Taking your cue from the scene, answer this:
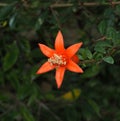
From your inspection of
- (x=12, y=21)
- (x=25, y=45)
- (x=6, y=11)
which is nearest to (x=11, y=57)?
(x=25, y=45)

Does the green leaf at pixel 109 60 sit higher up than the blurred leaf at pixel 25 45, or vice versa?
the green leaf at pixel 109 60

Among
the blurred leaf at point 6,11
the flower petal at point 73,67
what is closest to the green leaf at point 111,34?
the flower petal at point 73,67

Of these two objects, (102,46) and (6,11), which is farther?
(6,11)

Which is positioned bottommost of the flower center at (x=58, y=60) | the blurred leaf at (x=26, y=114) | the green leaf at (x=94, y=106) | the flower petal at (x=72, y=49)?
the green leaf at (x=94, y=106)

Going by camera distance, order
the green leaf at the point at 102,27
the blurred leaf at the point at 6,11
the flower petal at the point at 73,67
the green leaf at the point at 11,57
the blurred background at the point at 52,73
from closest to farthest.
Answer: the flower petal at the point at 73,67
the green leaf at the point at 102,27
the blurred leaf at the point at 6,11
the blurred background at the point at 52,73
the green leaf at the point at 11,57

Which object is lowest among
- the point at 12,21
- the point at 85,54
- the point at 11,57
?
the point at 11,57

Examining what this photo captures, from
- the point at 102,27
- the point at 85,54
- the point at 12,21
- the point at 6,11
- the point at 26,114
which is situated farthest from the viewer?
the point at 26,114

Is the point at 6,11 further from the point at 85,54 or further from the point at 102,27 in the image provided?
the point at 85,54

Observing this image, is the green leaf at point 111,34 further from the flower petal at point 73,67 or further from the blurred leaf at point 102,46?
the flower petal at point 73,67
